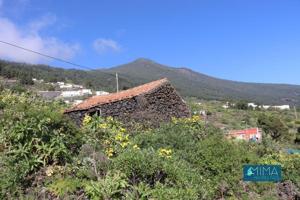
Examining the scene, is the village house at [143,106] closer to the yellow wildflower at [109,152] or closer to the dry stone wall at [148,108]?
the dry stone wall at [148,108]

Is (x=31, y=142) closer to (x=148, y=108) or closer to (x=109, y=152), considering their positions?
(x=109, y=152)

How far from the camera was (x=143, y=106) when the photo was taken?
71.6 feet

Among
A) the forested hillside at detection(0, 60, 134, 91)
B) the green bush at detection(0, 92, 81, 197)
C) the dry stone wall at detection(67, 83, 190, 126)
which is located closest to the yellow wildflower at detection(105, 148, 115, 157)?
the green bush at detection(0, 92, 81, 197)

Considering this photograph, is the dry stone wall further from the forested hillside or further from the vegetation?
the forested hillside

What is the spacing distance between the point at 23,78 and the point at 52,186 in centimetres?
5195

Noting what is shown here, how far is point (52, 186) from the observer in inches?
394

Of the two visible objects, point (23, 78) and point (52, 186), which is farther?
point (23, 78)

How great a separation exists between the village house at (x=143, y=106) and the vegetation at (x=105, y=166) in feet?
23.4

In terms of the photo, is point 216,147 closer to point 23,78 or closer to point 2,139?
point 2,139

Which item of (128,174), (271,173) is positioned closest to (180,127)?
(128,174)

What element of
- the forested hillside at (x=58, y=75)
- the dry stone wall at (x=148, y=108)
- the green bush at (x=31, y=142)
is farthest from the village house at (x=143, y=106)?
the forested hillside at (x=58, y=75)

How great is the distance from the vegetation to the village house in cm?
713

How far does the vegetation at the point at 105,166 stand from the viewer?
9.73 metres

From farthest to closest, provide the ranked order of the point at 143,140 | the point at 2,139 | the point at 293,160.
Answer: the point at 293,160 → the point at 143,140 → the point at 2,139
